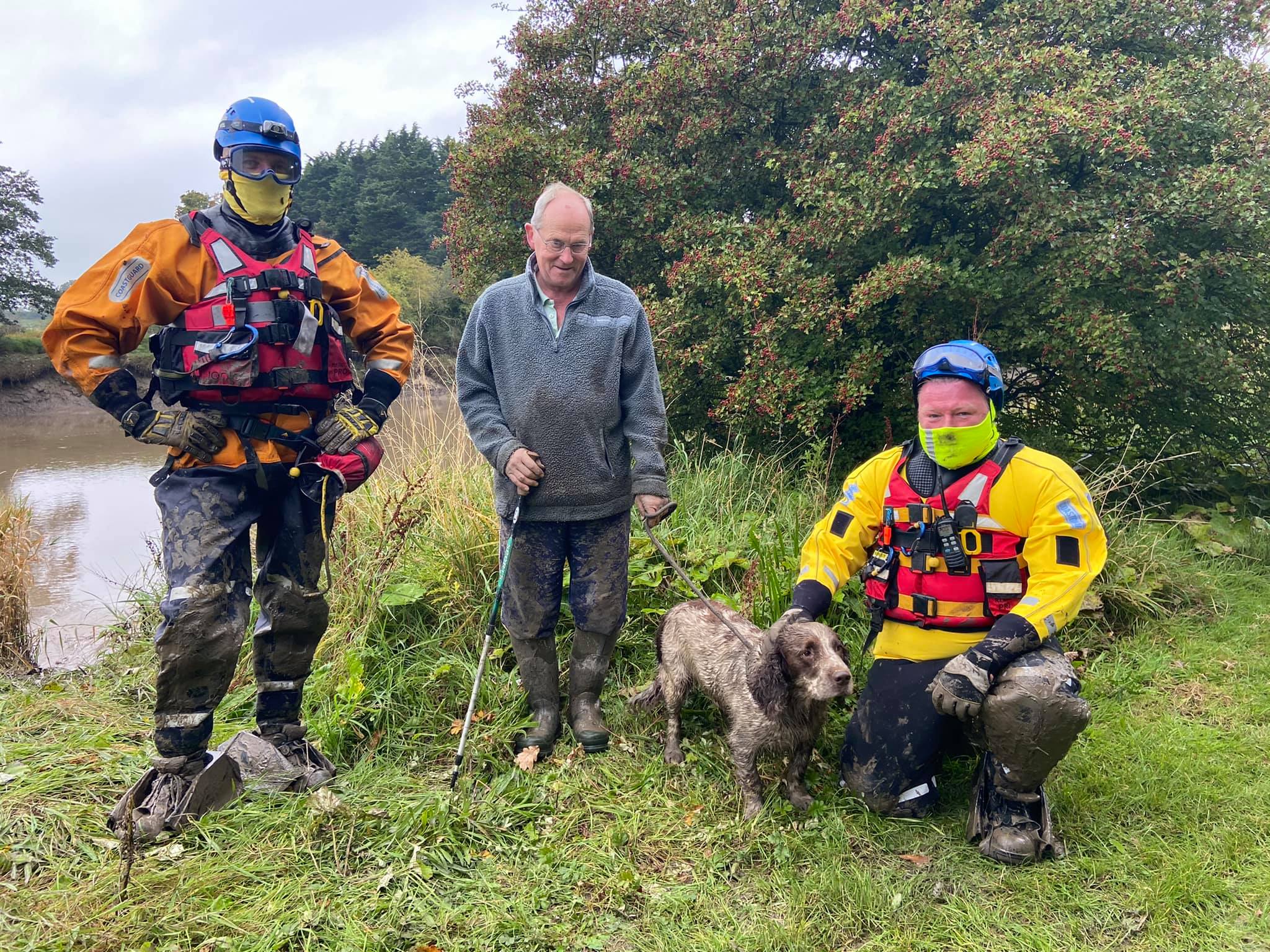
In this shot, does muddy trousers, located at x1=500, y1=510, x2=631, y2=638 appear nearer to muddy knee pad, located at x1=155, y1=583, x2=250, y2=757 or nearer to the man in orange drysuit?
the man in orange drysuit

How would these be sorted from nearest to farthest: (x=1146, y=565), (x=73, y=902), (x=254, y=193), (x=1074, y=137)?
(x=73, y=902) → (x=254, y=193) → (x=1146, y=565) → (x=1074, y=137)

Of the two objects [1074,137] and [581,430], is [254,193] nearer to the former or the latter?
[581,430]

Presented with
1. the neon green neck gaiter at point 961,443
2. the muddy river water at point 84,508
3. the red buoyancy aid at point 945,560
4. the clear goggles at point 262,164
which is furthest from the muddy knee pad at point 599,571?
the muddy river water at point 84,508

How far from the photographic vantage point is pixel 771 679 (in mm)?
2805

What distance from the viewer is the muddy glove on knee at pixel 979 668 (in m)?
2.56

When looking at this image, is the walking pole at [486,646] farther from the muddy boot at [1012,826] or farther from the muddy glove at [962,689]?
the muddy boot at [1012,826]

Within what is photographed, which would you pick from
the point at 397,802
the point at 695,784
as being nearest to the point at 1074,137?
the point at 695,784

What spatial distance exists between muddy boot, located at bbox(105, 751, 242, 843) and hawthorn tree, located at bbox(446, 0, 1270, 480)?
4.58 metres

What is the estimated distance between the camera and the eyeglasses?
3006 mm

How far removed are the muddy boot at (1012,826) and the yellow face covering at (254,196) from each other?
337 centimetres

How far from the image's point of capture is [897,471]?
298 centimetres

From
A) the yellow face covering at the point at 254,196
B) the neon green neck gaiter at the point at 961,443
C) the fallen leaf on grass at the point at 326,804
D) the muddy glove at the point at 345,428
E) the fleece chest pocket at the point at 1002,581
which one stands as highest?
the yellow face covering at the point at 254,196

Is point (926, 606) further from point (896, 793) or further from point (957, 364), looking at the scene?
point (957, 364)

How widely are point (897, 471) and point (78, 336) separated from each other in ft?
10.1
